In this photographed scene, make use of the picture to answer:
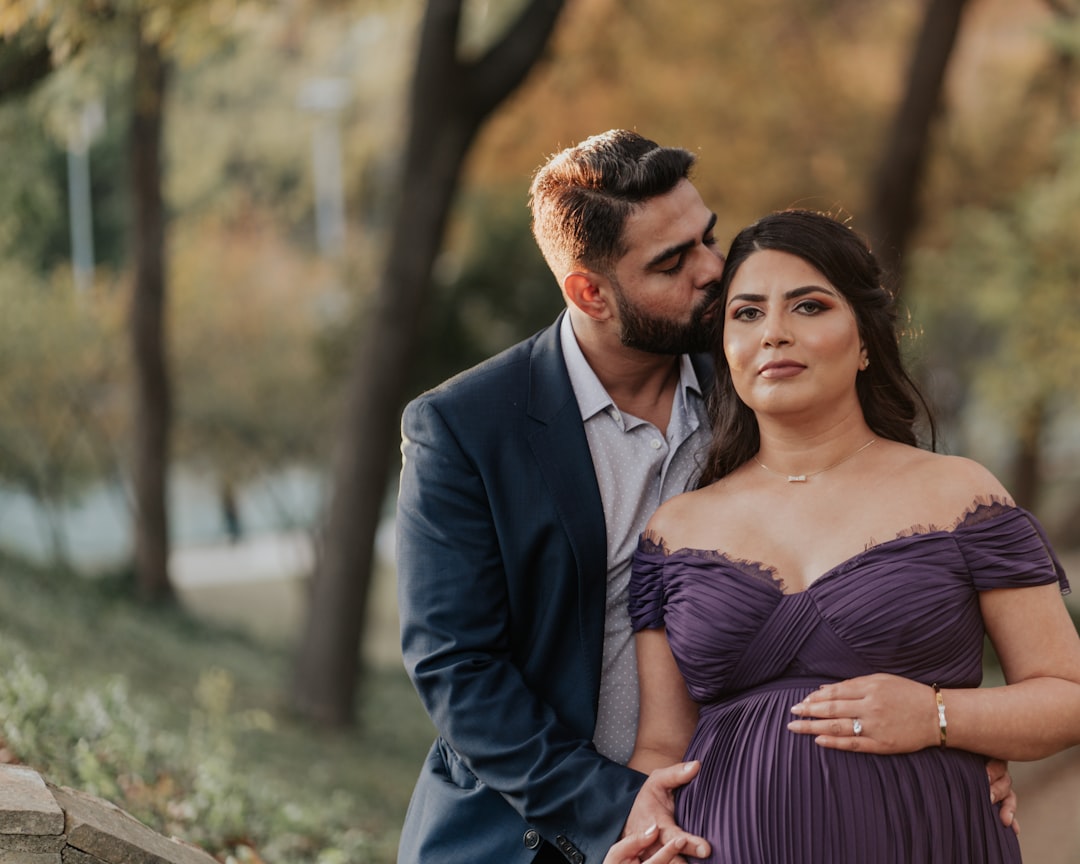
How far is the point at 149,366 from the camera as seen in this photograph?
15453 millimetres

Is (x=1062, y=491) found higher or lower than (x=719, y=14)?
lower

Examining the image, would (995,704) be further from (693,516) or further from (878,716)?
(693,516)

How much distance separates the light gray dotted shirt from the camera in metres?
3.31

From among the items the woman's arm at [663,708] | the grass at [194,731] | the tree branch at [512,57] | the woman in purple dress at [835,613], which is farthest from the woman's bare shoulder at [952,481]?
the tree branch at [512,57]

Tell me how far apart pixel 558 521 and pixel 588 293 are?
622mm

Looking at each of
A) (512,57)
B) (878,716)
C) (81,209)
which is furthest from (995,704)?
(81,209)

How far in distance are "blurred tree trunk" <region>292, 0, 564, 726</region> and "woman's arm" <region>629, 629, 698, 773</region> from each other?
695cm

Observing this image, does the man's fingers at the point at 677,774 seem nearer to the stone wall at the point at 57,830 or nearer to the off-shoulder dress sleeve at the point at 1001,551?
the off-shoulder dress sleeve at the point at 1001,551

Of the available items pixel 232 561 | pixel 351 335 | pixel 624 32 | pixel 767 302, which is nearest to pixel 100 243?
pixel 232 561

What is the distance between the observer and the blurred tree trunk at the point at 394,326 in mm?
9555

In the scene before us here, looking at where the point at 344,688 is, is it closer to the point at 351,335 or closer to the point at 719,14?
the point at 351,335

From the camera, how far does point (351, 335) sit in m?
18.1

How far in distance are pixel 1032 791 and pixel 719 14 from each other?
9455 mm

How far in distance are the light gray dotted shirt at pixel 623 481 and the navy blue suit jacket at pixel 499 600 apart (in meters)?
0.07
